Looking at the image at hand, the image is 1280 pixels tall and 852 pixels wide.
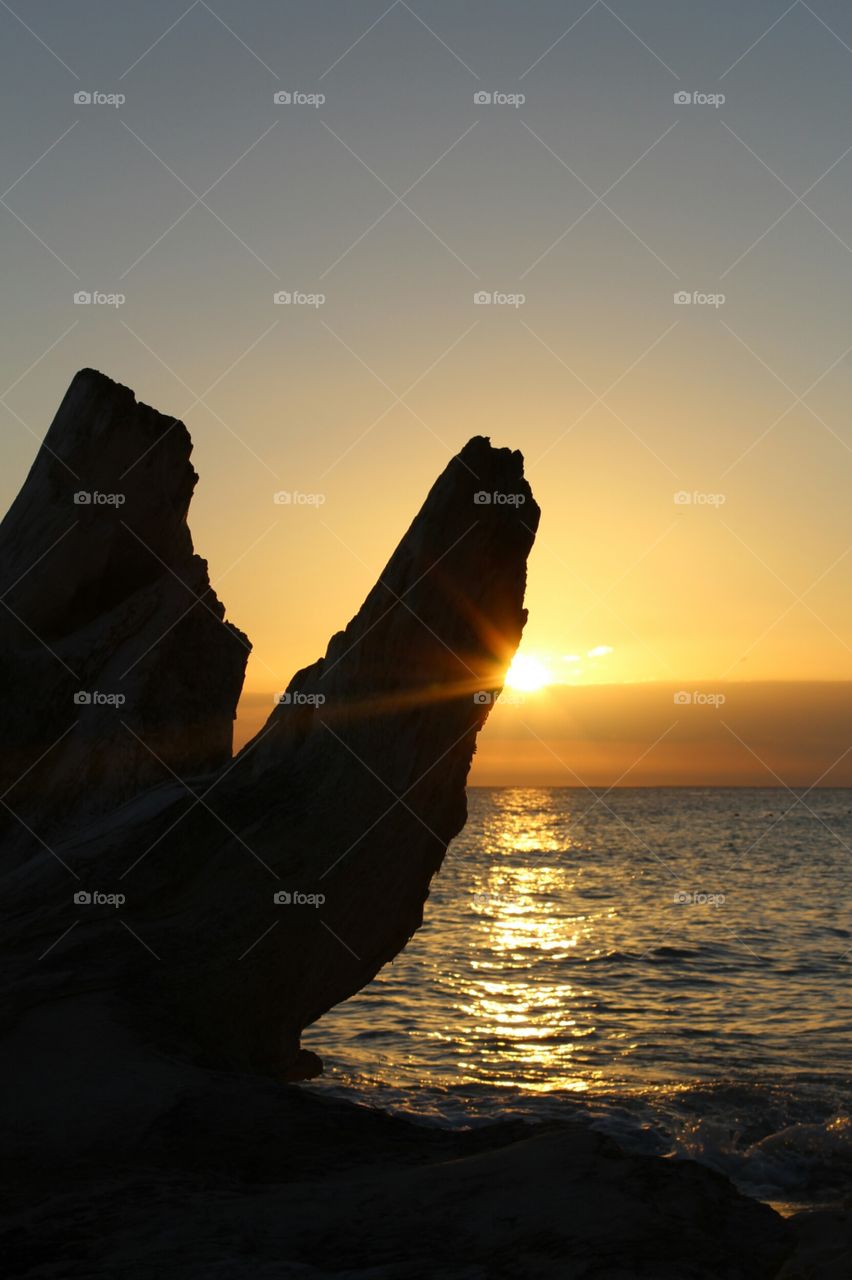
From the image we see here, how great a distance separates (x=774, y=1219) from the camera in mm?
6207

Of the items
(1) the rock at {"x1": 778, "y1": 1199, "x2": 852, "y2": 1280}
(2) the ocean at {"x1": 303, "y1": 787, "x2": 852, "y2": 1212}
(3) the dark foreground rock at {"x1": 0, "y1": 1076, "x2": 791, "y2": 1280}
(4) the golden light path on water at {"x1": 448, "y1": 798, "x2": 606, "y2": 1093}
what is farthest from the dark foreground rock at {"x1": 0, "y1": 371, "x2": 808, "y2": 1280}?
(4) the golden light path on water at {"x1": 448, "y1": 798, "x2": 606, "y2": 1093}

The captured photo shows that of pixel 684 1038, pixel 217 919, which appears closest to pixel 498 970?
pixel 684 1038

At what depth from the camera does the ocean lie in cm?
1506

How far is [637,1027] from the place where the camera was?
21656mm

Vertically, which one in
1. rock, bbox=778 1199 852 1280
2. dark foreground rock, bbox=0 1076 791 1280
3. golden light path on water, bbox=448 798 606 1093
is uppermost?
dark foreground rock, bbox=0 1076 791 1280

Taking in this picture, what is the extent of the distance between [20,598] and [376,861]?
614 centimetres

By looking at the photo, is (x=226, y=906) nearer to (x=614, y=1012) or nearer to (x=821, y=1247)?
(x=821, y=1247)

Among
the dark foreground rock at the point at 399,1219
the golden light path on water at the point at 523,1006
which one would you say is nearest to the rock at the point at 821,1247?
the dark foreground rock at the point at 399,1219

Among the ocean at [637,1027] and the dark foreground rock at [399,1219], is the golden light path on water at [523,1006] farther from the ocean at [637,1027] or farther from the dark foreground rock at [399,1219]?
the dark foreground rock at [399,1219]

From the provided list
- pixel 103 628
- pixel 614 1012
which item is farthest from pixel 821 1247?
pixel 614 1012

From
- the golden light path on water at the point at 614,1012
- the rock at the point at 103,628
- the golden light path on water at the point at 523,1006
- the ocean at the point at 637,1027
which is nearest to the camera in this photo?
the rock at the point at 103,628

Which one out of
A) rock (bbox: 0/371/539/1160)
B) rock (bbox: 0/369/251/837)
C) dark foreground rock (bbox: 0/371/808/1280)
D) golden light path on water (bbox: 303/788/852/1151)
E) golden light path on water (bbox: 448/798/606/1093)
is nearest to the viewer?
dark foreground rock (bbox: 0/371/808/1280)

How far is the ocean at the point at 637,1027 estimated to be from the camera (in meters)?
15.1

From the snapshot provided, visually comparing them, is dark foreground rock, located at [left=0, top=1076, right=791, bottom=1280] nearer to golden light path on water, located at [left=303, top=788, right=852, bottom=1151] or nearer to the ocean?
the ocean
